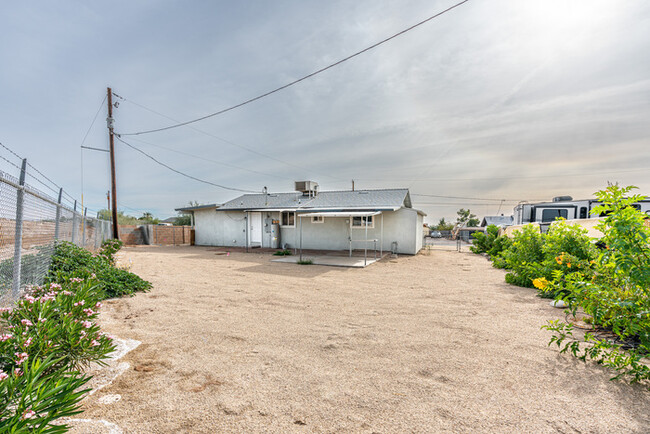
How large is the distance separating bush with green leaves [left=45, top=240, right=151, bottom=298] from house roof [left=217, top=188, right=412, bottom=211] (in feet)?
32.0

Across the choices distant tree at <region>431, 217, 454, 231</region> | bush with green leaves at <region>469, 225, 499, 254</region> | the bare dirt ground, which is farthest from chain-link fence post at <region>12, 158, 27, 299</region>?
distant tree at <region>431, 217, 454, 231</region>

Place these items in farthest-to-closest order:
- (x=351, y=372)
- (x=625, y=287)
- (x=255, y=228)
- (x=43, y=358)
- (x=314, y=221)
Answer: (x=255, y=228)
(x=314, y=221)
(x=625, y=287)
(x=351, y=372)
(x=43, y=358)

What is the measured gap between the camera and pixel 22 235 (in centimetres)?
334

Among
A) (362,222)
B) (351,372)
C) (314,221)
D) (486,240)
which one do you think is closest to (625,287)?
(351,372)

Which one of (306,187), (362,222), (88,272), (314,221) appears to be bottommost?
(88,272)

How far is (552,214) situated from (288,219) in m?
16.2

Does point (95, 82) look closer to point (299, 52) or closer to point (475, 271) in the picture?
point (299, 52)

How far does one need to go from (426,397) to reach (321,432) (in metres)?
0.98

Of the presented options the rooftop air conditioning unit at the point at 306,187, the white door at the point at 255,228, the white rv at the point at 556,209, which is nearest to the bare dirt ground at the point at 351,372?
the white door at the point at 255,228

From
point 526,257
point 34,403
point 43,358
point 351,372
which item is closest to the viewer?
point 34,403

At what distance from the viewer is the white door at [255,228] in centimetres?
1747

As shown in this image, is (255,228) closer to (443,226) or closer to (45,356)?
(45,356)

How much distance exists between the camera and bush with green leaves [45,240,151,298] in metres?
4.61

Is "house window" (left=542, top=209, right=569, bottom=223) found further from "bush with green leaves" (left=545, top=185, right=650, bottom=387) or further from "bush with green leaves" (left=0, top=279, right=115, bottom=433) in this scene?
"bush with green leaves" (left=0, top=279, right=115, bottom=433)
